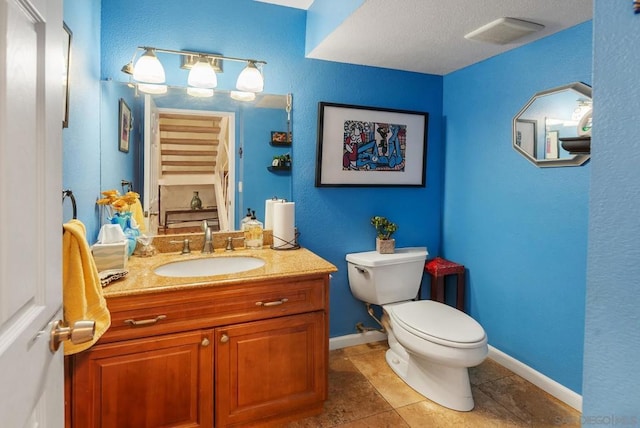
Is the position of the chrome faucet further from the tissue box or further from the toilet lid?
the toilet lid

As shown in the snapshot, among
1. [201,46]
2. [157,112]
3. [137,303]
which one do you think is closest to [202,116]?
[157,112]

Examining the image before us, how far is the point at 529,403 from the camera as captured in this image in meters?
1.91

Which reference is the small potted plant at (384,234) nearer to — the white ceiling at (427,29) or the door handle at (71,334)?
the white ceiling at (427,29)

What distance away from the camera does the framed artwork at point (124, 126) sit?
1848 mm

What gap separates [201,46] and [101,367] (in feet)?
5.53

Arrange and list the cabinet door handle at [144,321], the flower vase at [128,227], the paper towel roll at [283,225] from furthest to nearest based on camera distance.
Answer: the paper towel roll at [283,225] < the flower vase at [128,227] < the cabinet door handle at [144,321]

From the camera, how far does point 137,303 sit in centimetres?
138

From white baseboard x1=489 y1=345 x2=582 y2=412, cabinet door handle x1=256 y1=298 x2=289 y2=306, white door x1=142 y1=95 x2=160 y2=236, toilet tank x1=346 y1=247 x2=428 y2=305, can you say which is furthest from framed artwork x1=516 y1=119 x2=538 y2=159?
white door x1=142 y1=95 x2=160 y2=236

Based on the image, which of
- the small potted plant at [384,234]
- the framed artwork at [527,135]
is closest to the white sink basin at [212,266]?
the small potted plant at [384,234]

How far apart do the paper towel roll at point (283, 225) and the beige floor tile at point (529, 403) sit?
1.43 m

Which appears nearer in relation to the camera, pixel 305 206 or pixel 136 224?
pixel 136 224

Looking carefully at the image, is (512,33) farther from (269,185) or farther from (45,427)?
(45,427)

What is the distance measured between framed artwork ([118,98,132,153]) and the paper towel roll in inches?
34.1

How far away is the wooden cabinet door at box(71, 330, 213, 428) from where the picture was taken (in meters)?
1.34
